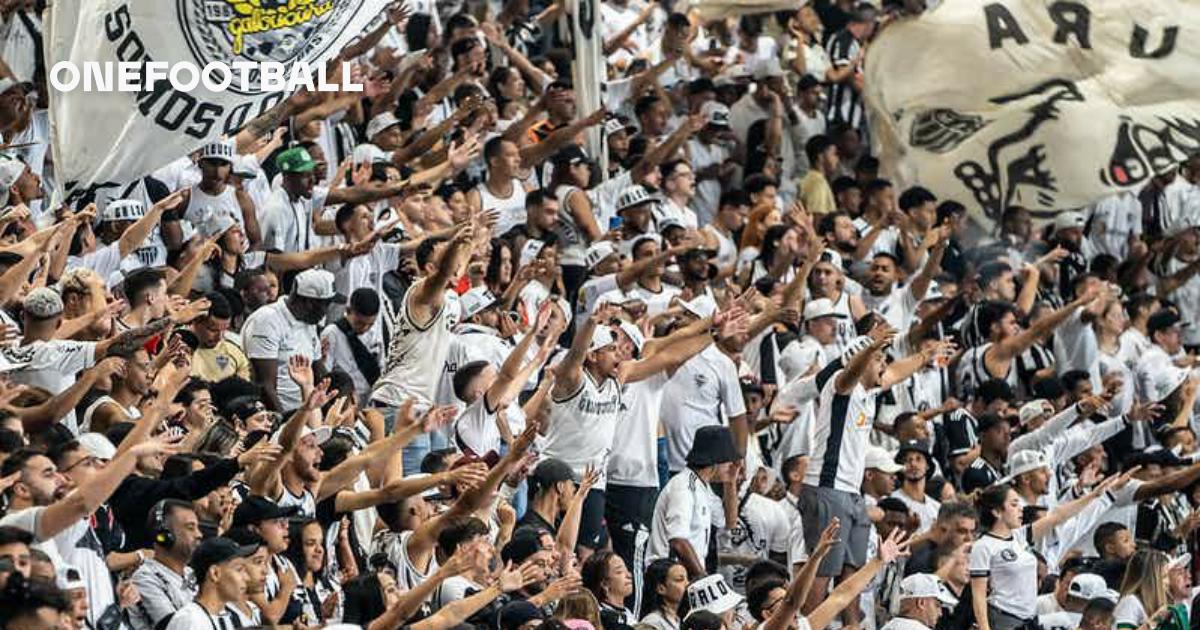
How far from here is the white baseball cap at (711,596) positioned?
1397 cm

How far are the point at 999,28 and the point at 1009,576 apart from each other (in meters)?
3.72

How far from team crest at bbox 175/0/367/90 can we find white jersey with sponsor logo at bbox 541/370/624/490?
2419 mm

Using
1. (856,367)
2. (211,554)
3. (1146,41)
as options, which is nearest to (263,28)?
(211,554)

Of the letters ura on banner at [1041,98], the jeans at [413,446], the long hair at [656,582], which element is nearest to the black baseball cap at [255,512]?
the long hair at [656,582]

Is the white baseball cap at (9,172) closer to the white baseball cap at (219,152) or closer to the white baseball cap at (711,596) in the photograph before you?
the white baseball cap at (219,152)

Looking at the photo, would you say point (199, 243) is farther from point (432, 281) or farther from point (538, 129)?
point (538, 129)

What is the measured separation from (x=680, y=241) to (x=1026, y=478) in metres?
2.59

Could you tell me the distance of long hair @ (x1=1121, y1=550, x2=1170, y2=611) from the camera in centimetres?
1670

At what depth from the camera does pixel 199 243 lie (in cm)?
1622

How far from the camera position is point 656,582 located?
14328mm

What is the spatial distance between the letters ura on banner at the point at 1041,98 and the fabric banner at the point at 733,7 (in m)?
3.17

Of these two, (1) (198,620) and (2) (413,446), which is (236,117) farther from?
(1) (198,620)

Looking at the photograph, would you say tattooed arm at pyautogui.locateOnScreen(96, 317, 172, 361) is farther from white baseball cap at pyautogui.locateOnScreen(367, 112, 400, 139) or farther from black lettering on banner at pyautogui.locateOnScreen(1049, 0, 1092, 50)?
black lettering on banner at pyautogui.locateOnScreen(1049, 0, 1092, 50)

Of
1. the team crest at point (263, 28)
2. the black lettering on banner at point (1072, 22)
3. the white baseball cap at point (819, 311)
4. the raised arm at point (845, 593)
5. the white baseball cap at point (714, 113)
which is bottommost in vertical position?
the white baseball cap at point (819, 311)
